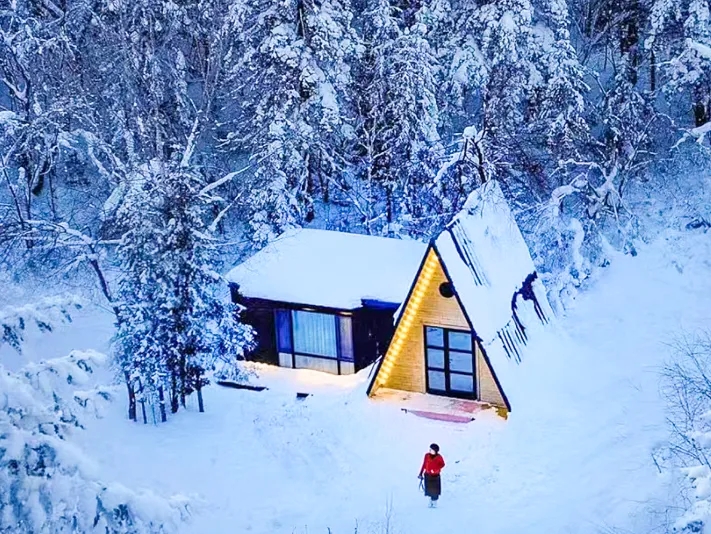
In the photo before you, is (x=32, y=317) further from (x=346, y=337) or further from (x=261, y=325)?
(x=261, y=325)

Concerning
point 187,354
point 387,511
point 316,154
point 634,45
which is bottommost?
point 387,511

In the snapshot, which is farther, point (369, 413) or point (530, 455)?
point (369, 413)

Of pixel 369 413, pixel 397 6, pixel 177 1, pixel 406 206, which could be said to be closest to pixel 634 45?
pixel 397 6

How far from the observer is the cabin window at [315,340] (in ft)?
68.8

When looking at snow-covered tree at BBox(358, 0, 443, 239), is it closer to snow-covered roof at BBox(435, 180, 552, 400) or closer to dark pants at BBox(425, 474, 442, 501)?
snow-covered roof at BBox(435, 180, 552, 400)

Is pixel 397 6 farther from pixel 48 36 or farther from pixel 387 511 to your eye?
pixel 387 511

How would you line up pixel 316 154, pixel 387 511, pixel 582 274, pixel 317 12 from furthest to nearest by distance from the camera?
1. pixel 316 154
2. pixel 317 12
3. pixel 582 274
4. pixel 387 511

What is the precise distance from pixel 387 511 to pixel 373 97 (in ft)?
51.4

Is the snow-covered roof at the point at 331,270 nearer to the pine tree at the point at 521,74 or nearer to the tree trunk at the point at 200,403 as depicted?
the tree trunk at the point at 200,403

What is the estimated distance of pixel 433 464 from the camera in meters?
15.5

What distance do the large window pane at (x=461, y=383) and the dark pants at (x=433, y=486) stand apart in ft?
10.9

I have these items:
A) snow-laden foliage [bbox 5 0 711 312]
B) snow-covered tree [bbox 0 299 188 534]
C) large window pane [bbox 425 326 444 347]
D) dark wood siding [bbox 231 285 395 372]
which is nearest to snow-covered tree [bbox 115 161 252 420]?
dark wood siding [bbox 231 285 395 372]

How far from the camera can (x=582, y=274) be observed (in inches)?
955

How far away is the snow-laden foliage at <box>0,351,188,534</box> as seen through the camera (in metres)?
7.72
